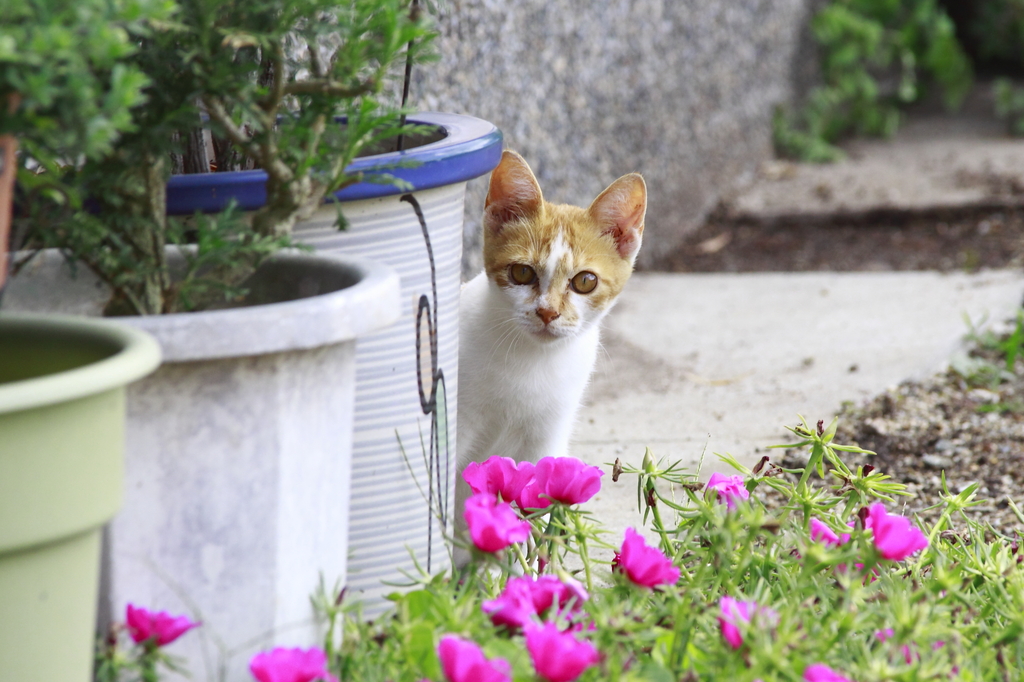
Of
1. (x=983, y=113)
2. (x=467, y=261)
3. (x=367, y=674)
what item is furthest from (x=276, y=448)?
(x=983, y=113)

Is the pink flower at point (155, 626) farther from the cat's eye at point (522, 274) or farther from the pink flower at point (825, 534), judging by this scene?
the cat's eye at point (522, 274)

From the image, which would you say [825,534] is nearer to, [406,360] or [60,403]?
[406,360]

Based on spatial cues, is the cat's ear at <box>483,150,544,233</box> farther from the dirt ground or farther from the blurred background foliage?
the blurred background foliage

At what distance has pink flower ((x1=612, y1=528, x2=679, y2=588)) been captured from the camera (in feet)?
4.07

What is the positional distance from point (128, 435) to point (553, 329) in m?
0.99

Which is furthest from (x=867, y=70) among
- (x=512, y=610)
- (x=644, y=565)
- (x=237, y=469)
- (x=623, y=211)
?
(x=237, y=469)

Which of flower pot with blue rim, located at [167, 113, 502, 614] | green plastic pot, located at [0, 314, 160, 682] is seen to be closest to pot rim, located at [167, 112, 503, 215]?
flower pot with blue rim, located at [167, 113, 502, 614]

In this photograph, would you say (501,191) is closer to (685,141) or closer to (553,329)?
(553,329)

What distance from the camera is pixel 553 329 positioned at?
77.3 inches

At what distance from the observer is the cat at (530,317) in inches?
77.7

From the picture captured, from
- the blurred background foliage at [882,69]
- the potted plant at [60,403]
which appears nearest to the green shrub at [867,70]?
the blurred background foliage at [882,69]

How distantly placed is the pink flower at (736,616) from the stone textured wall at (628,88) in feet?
6.10

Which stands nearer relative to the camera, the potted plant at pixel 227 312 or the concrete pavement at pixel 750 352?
the potted plant at pixel 227 312

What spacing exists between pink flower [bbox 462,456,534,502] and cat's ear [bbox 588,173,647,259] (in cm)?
70
